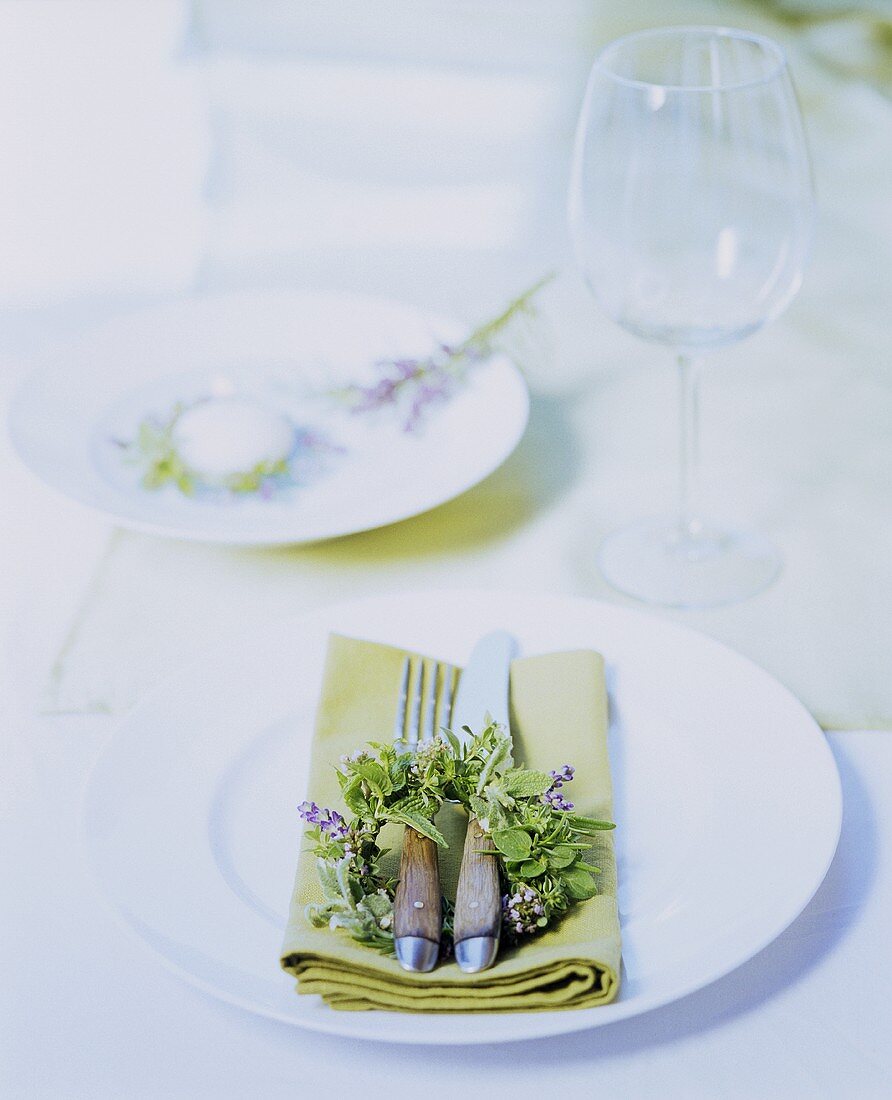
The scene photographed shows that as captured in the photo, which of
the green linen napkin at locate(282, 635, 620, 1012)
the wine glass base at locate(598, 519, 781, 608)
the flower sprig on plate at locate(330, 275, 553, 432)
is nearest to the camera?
the green linen napkin at locate(282, 635, 620, 1012)

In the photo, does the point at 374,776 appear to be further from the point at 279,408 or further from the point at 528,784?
the point at 279,408

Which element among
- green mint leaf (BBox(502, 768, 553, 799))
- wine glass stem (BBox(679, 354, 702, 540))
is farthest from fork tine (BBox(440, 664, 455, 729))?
wine glass stem (BBox(679, 354, 702, 540))

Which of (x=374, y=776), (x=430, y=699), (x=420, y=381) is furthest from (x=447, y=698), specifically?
(x=420, y=381)

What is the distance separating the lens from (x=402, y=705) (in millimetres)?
671

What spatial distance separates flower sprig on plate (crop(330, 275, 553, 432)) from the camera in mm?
1004

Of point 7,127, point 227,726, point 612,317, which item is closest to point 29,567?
A: point 227,726

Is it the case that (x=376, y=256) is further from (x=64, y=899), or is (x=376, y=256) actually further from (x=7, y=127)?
(x=64, y=899)

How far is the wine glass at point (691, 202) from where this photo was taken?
742mm

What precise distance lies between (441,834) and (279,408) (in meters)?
0.56

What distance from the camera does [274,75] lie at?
1938 millimetres

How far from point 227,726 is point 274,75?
152 cm

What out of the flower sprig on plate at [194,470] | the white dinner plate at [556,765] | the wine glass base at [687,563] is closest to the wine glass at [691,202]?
the wine glass base at [687,563]

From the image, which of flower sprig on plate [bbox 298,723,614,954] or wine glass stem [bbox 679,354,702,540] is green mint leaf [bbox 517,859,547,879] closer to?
flower sprig on plate [bbox 298,723,614,954]

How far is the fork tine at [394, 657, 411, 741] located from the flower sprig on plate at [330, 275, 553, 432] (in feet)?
1.10
